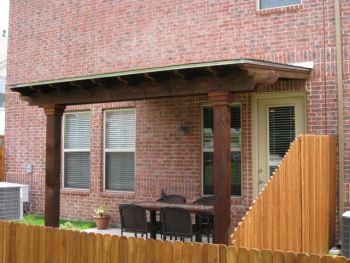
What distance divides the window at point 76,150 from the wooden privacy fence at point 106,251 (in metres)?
5.64

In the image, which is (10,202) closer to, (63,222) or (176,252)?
(63,222)

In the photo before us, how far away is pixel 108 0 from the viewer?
11.0 metres

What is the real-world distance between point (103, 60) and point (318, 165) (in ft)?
19.2

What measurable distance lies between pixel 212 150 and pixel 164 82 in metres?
2.45

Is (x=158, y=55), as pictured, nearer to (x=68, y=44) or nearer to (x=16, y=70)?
(x=68, y=44)

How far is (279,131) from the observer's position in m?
8.80

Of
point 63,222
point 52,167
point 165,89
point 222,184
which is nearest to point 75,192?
point 63,222

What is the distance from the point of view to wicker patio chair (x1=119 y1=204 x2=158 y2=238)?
7890mm

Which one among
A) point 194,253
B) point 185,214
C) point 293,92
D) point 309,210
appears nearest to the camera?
point 194,253

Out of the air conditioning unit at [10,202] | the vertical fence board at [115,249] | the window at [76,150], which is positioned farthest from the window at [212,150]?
the vertical fence board at [115,249]

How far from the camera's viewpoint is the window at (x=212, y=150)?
9141 mm

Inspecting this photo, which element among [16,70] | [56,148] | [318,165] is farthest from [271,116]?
[16,70]

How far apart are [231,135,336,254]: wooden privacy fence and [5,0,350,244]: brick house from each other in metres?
0.80

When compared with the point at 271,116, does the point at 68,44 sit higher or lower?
higher
